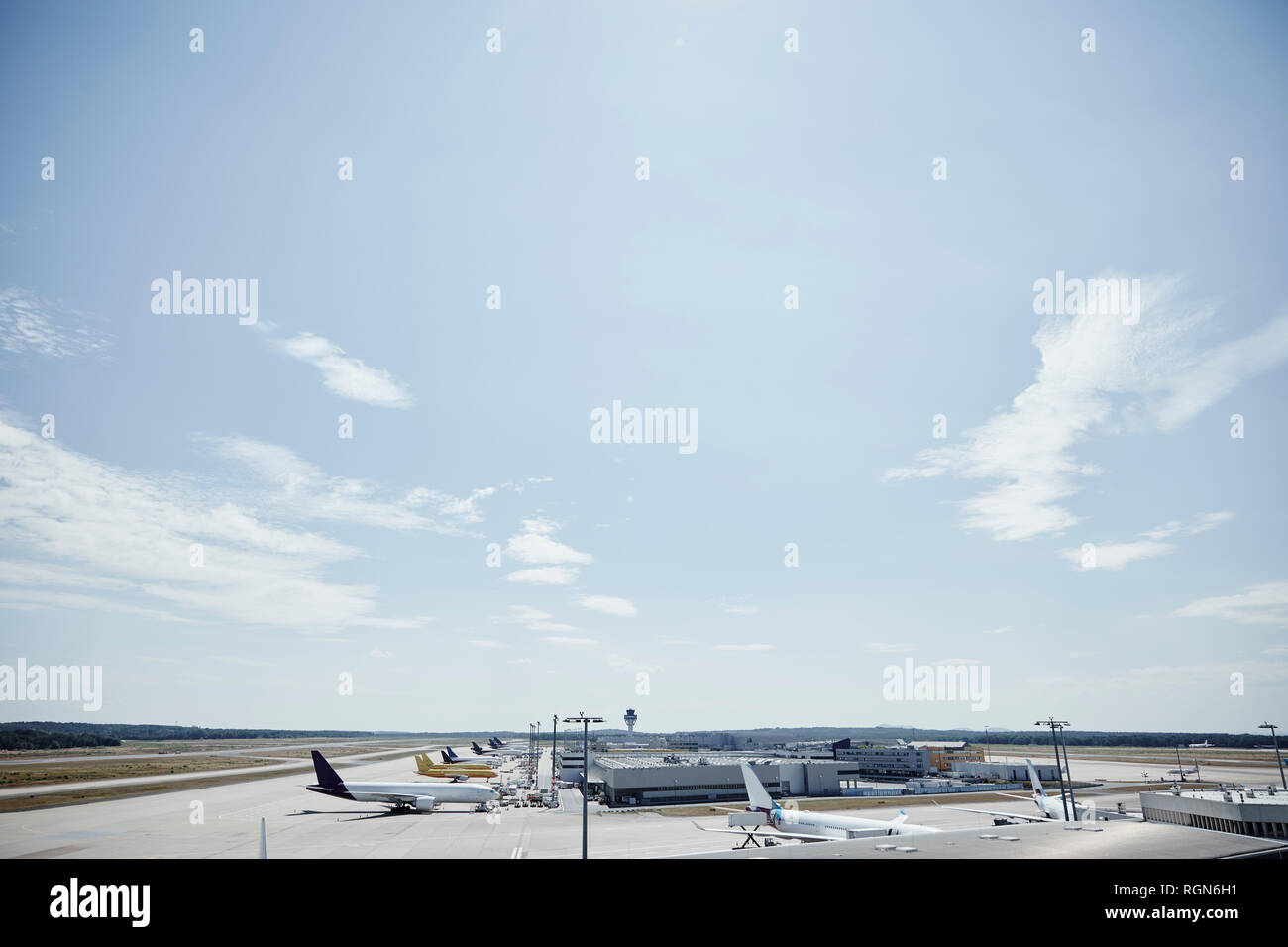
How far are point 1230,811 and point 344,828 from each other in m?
74.6

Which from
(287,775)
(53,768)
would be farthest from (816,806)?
(53,768)

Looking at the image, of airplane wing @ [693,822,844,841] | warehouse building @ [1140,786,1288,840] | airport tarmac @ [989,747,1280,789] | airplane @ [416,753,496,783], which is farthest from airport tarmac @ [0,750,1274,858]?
airport tarmac @ [989,747,1280,789]

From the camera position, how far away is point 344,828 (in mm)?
68062

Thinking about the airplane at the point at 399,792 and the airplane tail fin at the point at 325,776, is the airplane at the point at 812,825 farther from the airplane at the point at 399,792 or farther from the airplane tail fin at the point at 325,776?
the airplane tail fin at the point at 325,776

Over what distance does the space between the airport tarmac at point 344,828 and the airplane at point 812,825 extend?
3.79 m

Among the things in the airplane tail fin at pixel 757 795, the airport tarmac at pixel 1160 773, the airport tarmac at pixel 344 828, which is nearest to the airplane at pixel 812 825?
the airplane tail fin at pixel 757 795

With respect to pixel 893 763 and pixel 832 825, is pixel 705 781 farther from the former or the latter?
pixel 893 763

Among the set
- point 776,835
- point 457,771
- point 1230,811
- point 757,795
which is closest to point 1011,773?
point 757,795
